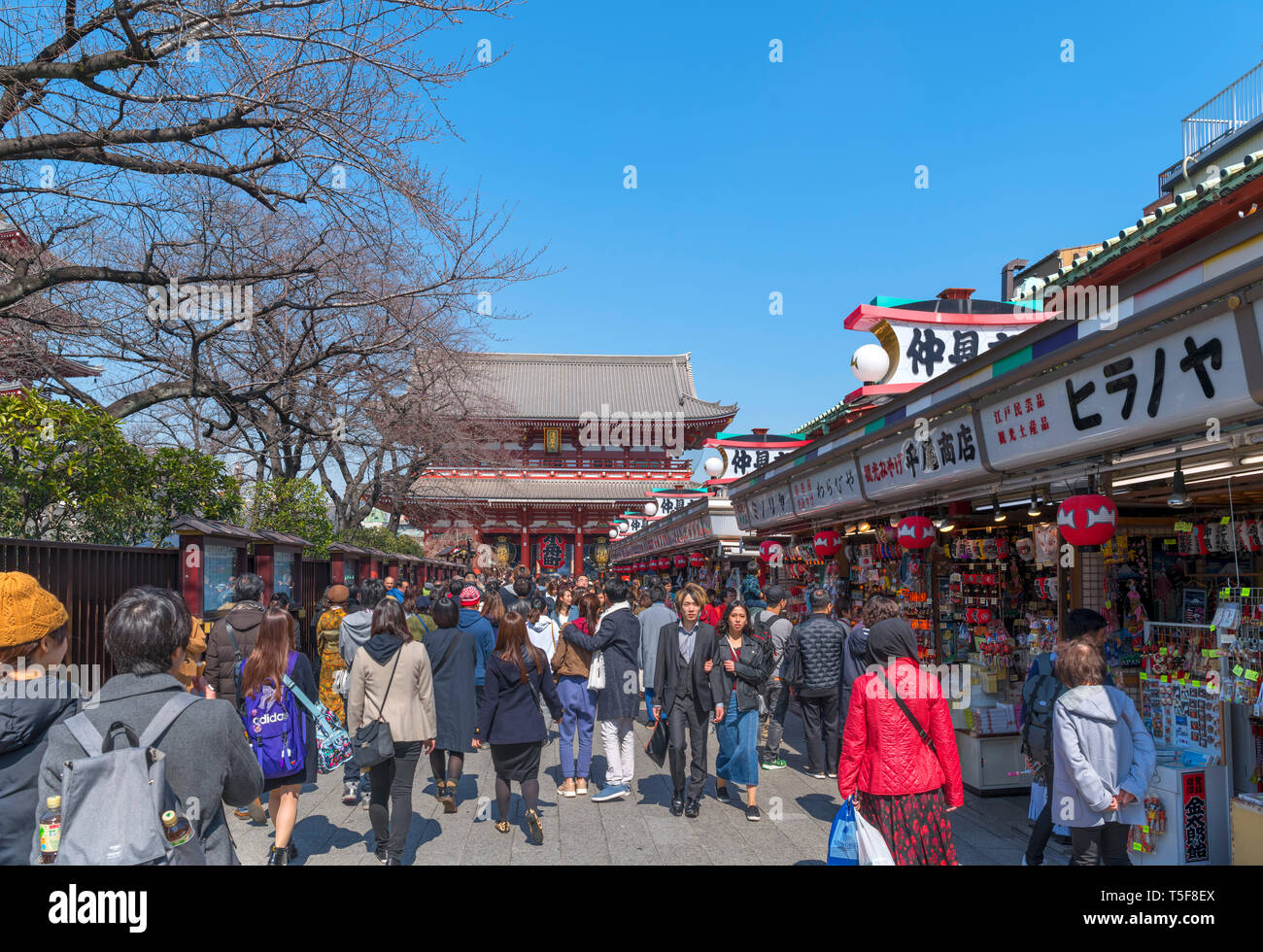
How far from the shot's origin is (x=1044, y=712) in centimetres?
490

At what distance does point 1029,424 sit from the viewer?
541 cm

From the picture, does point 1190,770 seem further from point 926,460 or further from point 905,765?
point 926,460

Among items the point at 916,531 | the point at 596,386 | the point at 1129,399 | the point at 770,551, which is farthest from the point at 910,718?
the point at 596,386

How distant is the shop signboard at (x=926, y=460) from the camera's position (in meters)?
6.27

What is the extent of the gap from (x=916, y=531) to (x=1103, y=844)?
169 inches

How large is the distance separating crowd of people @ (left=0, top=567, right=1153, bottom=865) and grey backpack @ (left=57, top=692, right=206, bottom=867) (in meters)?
0.03

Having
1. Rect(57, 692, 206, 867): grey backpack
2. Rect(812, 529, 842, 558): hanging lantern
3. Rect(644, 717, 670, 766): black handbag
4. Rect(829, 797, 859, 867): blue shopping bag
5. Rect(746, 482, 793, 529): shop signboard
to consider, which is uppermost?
Rect(746, 482, 793, 529): shop signboard

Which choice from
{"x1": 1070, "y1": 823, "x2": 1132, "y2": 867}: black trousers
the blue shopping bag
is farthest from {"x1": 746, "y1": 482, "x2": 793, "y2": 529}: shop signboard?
the blue shopping bag

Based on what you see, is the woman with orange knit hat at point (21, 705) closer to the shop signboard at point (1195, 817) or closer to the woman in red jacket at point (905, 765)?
the woman in red jacket at point (905, 765)

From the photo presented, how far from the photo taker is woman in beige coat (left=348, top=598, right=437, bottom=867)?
5172 mm

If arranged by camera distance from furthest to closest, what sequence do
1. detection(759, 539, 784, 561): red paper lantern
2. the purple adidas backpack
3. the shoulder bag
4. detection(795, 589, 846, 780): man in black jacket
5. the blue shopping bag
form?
detection(759, 539, 784, 561): red paper lantern
detection(795, 589, 846, 780): man in black jacket
the purple adidas backpack
the shoulder bag
the blue shopping bag

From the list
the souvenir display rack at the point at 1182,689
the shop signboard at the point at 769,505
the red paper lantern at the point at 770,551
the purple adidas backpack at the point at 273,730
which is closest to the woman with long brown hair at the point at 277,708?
the purple adidas backpack at the point at 273,730

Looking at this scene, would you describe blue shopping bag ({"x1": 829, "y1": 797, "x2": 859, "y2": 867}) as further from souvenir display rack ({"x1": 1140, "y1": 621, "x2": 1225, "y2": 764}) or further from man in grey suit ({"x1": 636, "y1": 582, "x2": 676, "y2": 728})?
man in grey suit ({"x1": 636, "y1": 582, "x2": 676, "y2": 728})
